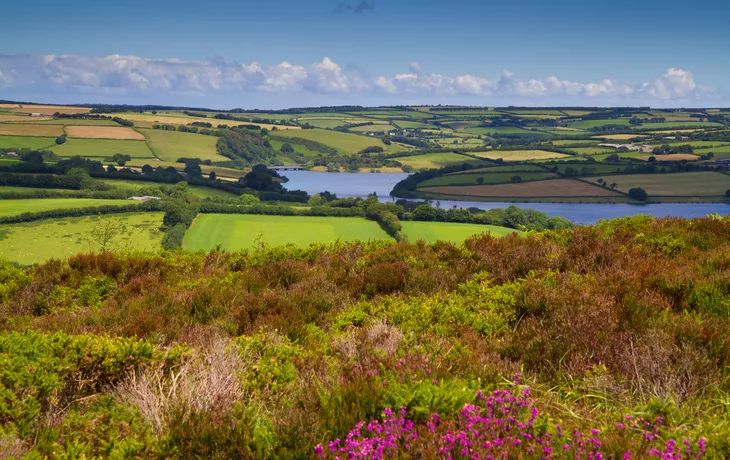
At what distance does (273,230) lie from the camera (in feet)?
271

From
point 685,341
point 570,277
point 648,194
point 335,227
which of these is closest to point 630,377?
point 685,341

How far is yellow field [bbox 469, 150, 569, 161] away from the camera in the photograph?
565ft

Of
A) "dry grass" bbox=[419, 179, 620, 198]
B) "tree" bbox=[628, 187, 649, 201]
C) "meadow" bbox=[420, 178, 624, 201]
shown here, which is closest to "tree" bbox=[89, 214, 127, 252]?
"tree" bbox=[628, 187, 649, 201]

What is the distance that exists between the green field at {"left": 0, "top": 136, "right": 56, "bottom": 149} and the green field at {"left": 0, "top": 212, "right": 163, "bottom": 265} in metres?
112

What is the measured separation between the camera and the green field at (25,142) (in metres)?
177

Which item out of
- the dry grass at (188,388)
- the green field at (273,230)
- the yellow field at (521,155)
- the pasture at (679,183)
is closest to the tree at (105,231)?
the dry grass at (188,388)

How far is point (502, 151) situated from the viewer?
200 metres

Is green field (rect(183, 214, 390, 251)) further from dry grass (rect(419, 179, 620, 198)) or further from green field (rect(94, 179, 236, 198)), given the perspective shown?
dry grass (rect(419, 179, 620, 198))

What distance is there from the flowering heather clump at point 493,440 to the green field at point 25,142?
21298cm

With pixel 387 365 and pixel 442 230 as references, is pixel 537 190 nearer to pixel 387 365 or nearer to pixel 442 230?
pixel 442 230

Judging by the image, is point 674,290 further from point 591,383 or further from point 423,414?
point 423,414

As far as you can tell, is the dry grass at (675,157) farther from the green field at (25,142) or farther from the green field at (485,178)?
the green field at (25,142)

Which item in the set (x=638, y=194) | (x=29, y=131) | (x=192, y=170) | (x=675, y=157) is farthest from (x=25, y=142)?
(x=675, y=157)

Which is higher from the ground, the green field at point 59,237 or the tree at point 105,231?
the tree at point 105,231
